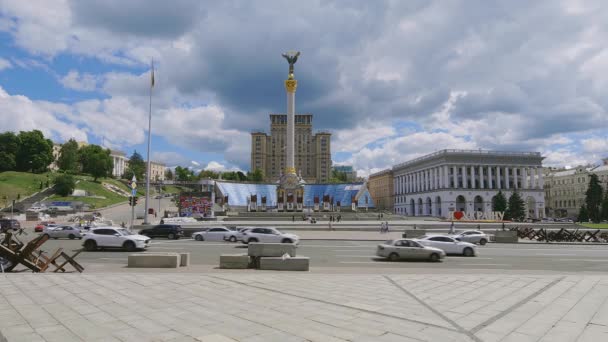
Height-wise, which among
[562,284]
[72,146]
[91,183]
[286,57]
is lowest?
[562,284]

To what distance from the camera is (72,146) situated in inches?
5256

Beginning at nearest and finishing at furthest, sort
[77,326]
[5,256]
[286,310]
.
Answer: [77,326], [286,310], [5,256]

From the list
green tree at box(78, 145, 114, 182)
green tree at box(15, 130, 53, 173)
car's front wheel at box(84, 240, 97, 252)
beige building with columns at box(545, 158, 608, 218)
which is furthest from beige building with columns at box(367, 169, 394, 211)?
car's front wheel at box(84, 240, 97, 252)

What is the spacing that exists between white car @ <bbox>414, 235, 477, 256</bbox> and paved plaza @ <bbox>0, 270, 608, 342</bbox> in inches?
383

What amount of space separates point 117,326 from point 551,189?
145 m

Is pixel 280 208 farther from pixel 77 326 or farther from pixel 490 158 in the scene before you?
pixel 77 326

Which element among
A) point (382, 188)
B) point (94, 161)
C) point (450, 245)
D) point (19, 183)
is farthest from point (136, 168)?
point (450, 245)

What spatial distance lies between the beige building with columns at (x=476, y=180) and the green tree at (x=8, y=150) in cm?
11970

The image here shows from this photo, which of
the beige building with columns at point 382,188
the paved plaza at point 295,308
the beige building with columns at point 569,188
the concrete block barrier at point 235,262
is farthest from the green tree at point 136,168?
the paved plaza at point 295,308

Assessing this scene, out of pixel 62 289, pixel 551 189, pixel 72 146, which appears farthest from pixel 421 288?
pixel 72 146

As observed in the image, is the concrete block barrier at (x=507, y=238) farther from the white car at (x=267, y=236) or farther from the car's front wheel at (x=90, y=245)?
the car's front wheel at (x=90, y=245)

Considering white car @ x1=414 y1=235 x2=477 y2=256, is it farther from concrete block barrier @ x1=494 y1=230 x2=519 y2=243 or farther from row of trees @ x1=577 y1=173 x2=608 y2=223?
row of trees @ x1=577 y1=173 x2=608 y2=223

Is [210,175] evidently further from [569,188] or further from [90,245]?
[90,245]

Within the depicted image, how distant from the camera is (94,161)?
124m
